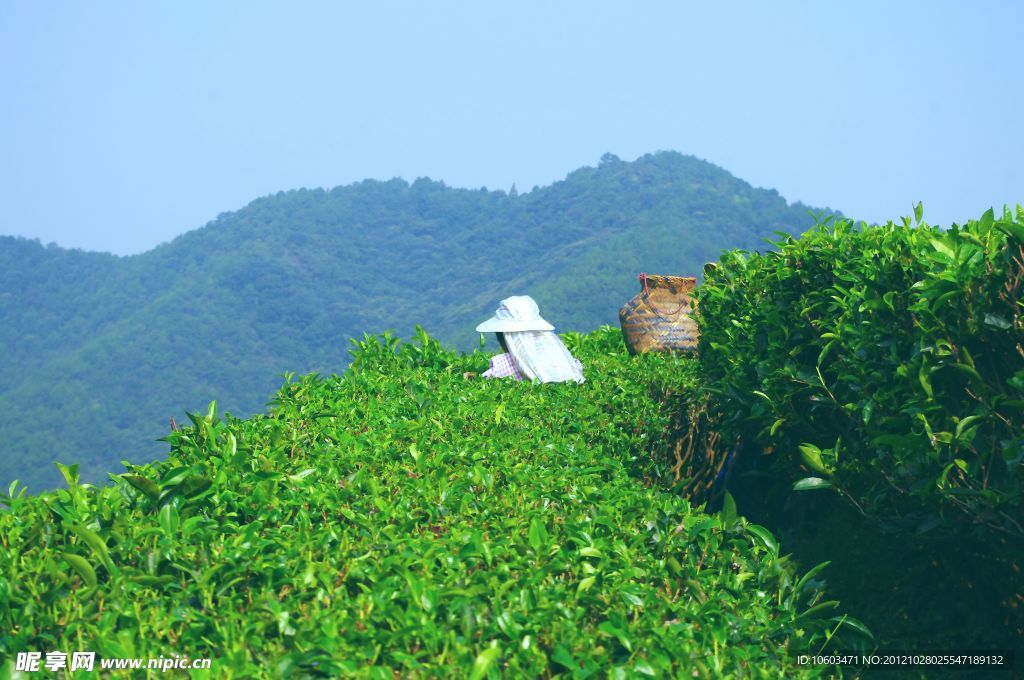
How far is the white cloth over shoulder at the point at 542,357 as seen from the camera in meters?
8.02

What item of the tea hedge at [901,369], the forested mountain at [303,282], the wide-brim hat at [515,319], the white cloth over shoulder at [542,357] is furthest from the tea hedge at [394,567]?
the forested mountain at [303,282]

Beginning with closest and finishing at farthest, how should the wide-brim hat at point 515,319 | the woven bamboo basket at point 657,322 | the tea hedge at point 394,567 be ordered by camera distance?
the tea hedge at point 394,567 → the wide-brim hat at point 515,319 → the woven bamboo basket at point 657,322

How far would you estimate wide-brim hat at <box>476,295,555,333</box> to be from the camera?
8609mm

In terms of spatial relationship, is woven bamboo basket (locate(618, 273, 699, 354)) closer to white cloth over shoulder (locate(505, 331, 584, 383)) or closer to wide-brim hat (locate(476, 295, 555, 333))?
wide-brim hat (locate(476, 295, 555, 333))

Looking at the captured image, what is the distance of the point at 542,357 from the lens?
8.20m

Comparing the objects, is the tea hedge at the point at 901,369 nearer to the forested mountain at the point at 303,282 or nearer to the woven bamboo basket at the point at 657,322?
the woven bamboo basket at the point at 657,322

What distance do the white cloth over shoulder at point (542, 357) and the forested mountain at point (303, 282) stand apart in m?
68.8

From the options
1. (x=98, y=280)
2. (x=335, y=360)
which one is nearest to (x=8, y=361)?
(x=98, y=280)

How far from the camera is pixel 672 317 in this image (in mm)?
10344

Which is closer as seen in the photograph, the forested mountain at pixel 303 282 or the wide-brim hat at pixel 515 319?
the wide-brim hat at pixel 515 319

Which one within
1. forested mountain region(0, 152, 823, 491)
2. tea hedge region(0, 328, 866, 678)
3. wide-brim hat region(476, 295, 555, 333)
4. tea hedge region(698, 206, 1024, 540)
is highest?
forested mountain region(0, 152, 823, 491)

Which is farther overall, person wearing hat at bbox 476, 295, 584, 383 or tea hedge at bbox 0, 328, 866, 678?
person wearing hat at bbox 476, 295, 584, 383

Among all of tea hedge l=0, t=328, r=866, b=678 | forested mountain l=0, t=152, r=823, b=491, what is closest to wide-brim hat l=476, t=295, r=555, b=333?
tea hedge l=0, t=328, r=866, b=678

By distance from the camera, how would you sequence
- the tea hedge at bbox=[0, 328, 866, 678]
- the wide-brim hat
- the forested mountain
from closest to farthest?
the tea hedge at bbox=[0, 328, 866, 678] → the wide-brim hat → the forested mountain
